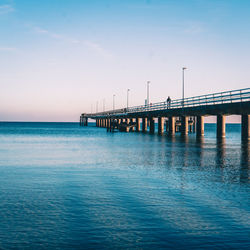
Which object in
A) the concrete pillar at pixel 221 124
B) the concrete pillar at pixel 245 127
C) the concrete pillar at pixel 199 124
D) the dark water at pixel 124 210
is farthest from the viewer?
the concrete pillar at pixel 199 124

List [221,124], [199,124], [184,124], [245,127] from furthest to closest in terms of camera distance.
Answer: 1. [184,124]
2. [199,124]
3. [221,124]
4. [245,127]

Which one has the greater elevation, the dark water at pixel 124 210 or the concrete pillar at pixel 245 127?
the concrete pillar at pixel 245 127

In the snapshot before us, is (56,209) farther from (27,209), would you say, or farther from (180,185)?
(180,185)

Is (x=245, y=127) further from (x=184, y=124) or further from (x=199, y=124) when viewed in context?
(x=184, y=124)

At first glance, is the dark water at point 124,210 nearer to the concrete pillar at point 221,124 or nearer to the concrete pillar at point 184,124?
the concrete pillar at point 221,124

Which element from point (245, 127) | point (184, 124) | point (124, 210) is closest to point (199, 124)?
point (184, 124)

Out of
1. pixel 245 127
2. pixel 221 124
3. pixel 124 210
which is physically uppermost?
pixel 221 124

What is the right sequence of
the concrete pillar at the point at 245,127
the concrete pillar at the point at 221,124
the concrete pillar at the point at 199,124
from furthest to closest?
1. the concrete pillar at the point at 199,124
2. the concrete pillar at the point at 221,124
3. the concrete pillar at the point at 245,127

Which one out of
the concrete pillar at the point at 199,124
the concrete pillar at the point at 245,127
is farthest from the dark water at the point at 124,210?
the concrete pillar at the point at 199,124

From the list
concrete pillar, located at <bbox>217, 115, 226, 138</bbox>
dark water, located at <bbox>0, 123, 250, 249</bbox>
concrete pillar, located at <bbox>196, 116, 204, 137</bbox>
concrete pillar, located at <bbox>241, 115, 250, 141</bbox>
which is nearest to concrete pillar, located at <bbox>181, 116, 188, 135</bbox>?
concrete pillar, located at <bbox>196, 116, 204, 137</bbox>

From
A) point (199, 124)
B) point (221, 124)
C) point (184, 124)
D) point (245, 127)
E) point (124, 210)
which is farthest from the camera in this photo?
point (184, 124)

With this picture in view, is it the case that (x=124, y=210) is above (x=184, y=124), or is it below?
below

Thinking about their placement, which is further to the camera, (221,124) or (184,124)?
(184,124)

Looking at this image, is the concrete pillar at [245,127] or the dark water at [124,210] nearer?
the dark water at [124,210]
